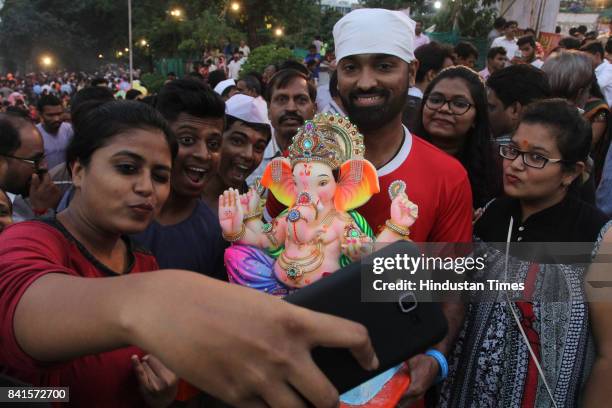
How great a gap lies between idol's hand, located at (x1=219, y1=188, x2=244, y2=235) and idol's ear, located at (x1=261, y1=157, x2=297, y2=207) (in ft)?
0.57

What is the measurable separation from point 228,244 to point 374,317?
62.2 inches

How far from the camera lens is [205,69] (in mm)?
16688

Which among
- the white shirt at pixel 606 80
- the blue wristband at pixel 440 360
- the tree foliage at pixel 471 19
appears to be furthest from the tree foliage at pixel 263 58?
the blue wristband at pixel 440 360

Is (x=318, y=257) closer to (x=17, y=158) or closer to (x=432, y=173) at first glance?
(x=432, y=173)

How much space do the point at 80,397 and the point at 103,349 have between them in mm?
852

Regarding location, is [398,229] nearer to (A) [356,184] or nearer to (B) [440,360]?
(A) [356,184]

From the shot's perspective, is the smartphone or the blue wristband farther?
the blue wristband

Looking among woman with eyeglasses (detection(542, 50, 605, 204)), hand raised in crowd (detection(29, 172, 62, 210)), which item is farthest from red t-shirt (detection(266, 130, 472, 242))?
hand raised in crowd (detection(29, 172, 62, 210))

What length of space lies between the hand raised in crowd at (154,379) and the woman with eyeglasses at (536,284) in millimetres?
1324

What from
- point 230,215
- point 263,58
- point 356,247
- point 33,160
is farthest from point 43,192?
point 263,58

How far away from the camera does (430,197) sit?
83.1 inches

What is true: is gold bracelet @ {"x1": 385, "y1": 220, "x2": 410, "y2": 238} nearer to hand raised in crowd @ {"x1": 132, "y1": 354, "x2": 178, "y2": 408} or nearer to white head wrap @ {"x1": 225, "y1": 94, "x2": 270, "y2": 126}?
hand raised in crowd @ {"x1": 132, "y1": 354, "x2": 178, "y2": 408}

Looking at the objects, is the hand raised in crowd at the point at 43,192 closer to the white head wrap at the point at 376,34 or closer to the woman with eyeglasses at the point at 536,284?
the white head wrap at the point at 376,34

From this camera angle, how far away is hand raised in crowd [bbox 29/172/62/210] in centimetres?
352
